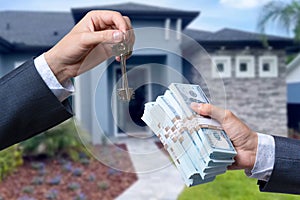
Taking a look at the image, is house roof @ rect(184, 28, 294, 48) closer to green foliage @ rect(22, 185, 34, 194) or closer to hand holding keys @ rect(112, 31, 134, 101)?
green foliage @ rect(22, 185, 34, 194)

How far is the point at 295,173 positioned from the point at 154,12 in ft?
16.8

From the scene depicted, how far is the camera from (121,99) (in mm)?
601

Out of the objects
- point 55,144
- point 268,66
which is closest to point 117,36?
point 55,144

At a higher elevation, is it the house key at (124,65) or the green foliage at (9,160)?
the house key at (124,65)

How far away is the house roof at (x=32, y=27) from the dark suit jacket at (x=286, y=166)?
5.01 m

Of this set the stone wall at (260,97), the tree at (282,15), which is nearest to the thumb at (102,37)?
the stone wall at (260,97)

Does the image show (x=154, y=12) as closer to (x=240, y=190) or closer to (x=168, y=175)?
(x=168, y=175)

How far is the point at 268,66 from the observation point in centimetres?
618

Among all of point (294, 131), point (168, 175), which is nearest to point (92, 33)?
point (168, 175)

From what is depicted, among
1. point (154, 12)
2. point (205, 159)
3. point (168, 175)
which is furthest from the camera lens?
point (154, 12)

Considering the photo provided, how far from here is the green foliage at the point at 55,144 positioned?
14.3ft

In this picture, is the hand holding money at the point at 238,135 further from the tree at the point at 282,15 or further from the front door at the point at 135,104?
the tree at the point at 282,15

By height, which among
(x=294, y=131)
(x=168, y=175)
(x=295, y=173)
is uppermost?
(x=295, y=173)

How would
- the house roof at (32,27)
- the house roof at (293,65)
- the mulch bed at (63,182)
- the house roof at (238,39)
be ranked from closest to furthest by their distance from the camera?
the mulch bed at (63,182), the house roof at (32,27), the house roof at (238,39), the house roof at (293,65)
